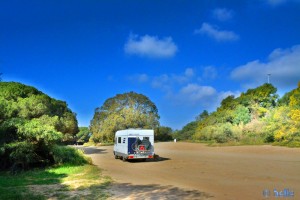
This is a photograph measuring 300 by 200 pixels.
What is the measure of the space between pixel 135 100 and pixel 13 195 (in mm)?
54239

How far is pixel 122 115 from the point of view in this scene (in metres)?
63.7

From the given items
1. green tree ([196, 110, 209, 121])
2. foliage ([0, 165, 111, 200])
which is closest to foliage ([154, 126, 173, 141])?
green tree ([196, 110, 209, 121])

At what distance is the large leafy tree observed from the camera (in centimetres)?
6262

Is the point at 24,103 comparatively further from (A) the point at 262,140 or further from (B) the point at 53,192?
(A) the point at 262,140

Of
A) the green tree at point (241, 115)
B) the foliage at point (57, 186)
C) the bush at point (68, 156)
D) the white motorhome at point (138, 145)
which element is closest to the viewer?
the foliage at point (57, 186)

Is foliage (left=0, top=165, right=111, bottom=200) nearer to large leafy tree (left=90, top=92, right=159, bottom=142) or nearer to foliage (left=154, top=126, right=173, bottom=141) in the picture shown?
large leafy tree (left=90, top=92, right=159, bottom=142)

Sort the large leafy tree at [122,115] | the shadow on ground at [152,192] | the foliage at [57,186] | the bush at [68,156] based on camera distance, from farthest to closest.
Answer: the large leafy tree at [122,115], the bush at [68,156], the foliage at [57,186], the shadow on ground at [152,192]

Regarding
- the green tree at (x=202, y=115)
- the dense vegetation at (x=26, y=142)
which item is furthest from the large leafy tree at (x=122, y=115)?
the dense vegetation at (x=26, y=142)

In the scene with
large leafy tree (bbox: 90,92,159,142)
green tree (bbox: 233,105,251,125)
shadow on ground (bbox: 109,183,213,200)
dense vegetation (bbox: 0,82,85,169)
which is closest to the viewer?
shadow on ground (bbox: 109,183,213,200)

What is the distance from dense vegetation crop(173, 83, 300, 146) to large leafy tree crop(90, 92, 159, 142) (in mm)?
10181

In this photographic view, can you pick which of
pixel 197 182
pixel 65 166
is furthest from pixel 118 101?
pixel 197 182

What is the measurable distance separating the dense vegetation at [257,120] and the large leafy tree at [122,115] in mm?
10181

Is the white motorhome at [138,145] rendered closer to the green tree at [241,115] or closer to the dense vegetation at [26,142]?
the dense vegetation at [26,142]

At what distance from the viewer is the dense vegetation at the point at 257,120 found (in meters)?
38.5
